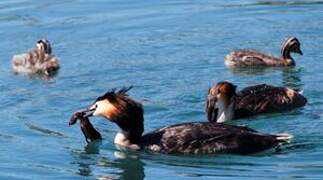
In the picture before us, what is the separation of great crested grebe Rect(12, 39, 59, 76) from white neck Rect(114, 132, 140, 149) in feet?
15.8

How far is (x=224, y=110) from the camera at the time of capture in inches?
604

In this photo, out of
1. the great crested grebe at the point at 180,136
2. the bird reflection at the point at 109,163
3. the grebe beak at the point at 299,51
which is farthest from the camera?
the grebe beak at the point at 299,51

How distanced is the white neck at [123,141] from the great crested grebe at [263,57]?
14.7 feet

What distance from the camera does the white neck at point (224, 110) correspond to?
1518 centimetres

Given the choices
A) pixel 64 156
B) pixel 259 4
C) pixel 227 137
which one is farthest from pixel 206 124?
pixel 259 4

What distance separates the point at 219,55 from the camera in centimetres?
1856

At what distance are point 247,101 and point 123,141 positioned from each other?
252 cm

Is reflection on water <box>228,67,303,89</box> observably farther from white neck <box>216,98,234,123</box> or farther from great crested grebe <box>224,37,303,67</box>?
white neck <box>216,98,234,123</box>

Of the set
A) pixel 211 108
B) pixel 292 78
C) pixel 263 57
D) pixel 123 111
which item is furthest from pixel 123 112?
pixel 263 57

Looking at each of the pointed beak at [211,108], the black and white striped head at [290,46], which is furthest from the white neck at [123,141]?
the black and white striped head at [290,46]

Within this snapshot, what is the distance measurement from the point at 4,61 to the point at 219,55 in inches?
141

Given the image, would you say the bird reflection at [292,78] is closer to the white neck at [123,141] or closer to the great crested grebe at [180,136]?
the great crested grebe at [180,136]

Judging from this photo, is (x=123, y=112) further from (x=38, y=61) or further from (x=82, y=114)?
(x=38, y=61)

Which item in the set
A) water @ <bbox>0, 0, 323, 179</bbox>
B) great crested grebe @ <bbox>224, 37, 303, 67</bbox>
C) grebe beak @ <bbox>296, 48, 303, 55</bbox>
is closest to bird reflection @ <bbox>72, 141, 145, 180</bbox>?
water @ <bbox>0, 0, 323, 179</bbox>
